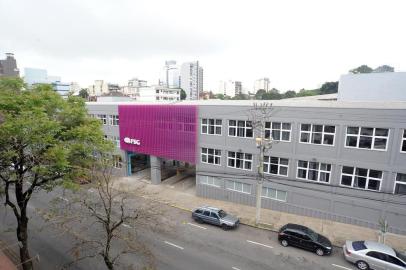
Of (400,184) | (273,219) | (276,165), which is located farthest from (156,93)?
(400,184)

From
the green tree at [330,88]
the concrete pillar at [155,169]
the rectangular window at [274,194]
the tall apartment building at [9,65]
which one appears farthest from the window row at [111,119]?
the tall apartment building at [9,65]

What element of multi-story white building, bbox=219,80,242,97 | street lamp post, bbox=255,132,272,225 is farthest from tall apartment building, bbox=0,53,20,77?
multi-story white building, bbox=219,80,242,97

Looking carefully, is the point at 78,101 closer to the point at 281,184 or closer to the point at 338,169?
the point at 281,184

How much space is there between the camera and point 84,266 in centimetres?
1453

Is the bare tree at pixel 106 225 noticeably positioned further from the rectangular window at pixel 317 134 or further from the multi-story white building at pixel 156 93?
the multi-story white building at pixel 156 93

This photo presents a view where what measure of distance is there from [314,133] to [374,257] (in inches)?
354

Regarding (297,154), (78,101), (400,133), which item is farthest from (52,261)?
(400,133)

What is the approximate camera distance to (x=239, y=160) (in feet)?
76.1

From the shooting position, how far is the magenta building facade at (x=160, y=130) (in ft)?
83.3

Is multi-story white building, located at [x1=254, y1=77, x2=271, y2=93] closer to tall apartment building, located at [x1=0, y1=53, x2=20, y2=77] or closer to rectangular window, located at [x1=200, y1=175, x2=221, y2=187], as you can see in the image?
tall apartment building, located at [x1=0, y1=53, x2=20, y2=77]

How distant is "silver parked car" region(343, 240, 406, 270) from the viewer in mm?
13719

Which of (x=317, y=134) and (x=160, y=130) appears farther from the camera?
(x=160, y=130)

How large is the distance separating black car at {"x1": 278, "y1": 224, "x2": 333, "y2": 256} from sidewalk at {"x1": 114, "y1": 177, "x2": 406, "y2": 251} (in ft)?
6.24

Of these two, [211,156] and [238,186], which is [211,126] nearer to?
[211,156]
